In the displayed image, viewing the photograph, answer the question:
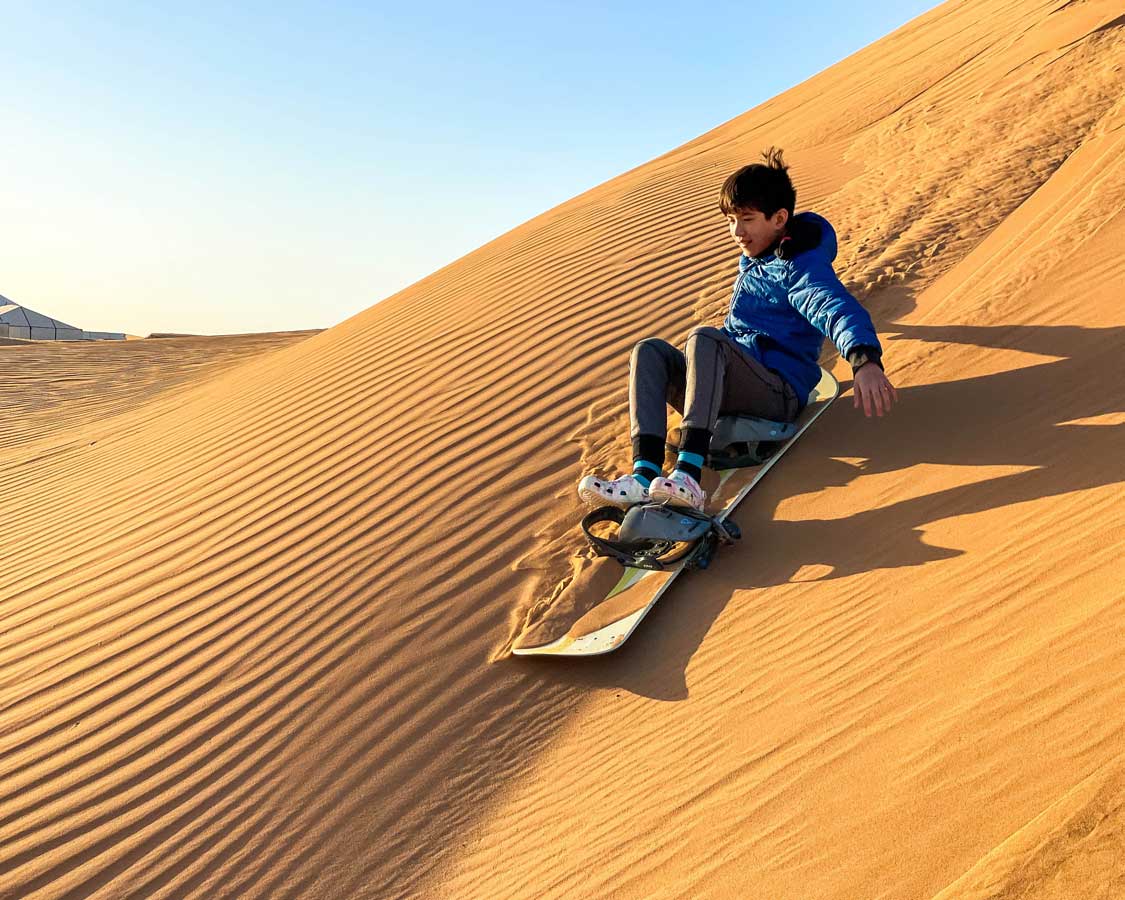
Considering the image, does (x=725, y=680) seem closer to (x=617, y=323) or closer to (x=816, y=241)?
(x=816, y=241)

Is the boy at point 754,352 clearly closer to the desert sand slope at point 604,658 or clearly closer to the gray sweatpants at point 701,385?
the gray sweatpants at point 701,385

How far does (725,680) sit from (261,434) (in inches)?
148

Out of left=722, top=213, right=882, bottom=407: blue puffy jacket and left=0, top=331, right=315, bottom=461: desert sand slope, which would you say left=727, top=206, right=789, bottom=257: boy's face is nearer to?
left=722, top=213, right=882, bottom=407: blue puffy jacket

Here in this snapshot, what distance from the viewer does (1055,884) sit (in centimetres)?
153

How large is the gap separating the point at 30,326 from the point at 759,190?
70.7 ft

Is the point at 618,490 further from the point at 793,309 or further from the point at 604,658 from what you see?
the point at 793,309

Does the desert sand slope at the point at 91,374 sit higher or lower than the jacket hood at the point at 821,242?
higher

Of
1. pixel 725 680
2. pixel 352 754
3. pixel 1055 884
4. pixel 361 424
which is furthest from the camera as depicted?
pixel 361 424

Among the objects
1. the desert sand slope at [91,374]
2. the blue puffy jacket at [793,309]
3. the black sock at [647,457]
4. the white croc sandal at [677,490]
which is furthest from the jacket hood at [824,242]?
the desert sand slope at [91,374]

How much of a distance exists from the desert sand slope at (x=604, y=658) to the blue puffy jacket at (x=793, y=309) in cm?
38

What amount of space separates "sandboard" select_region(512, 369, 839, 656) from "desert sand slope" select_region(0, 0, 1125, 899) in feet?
0.24

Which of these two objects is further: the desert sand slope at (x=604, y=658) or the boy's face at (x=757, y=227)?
the boy's face at (x=757, y=227)

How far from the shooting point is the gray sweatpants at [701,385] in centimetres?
345

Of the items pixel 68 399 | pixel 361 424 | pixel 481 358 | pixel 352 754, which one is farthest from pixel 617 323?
pixel 68 399
